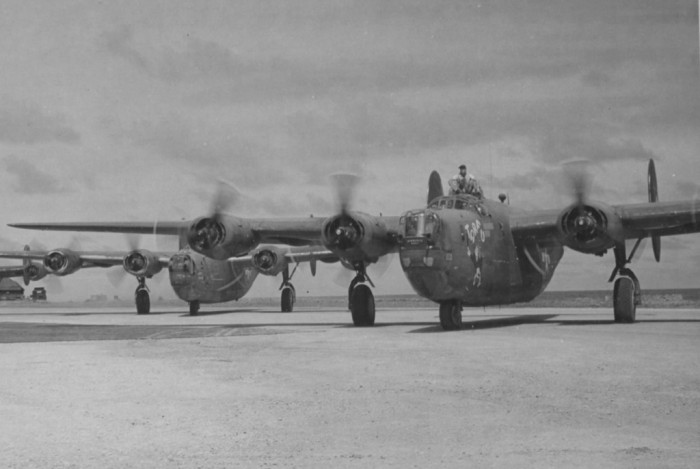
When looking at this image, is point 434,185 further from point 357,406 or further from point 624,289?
point 357,406

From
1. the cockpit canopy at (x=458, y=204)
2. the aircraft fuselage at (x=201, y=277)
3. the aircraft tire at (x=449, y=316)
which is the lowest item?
the aircraft tire at (x=449, y=316)

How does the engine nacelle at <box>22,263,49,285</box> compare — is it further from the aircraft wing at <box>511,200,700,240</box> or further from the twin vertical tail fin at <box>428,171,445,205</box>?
the aircraft wing at <box>511,200,700,240</box>

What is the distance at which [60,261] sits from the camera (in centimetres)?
4106

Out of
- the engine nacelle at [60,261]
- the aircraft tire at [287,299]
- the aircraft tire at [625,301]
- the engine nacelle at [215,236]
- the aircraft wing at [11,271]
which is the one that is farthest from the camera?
the aircraft wing at [11,271]

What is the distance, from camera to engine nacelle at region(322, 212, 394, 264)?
23516mm

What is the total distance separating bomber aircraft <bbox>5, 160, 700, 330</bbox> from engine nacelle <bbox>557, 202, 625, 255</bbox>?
29mm

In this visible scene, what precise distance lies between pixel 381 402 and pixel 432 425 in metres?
1.47

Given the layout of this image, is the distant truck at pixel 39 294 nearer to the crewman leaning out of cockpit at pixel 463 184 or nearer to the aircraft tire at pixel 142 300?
the aircraft tire at pixel 142 300

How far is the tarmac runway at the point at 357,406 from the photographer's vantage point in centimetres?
668

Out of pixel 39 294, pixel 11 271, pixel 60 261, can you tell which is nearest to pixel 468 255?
pixel 60 261

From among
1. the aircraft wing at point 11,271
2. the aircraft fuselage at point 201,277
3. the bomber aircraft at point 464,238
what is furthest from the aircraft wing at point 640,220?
the aircraft wing at point 11,271

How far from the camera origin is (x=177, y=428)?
25.8 ft

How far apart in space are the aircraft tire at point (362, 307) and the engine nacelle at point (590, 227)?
6.51 meters

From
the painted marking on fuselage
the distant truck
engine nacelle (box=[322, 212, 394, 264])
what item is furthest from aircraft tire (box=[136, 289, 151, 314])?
the distant truck
